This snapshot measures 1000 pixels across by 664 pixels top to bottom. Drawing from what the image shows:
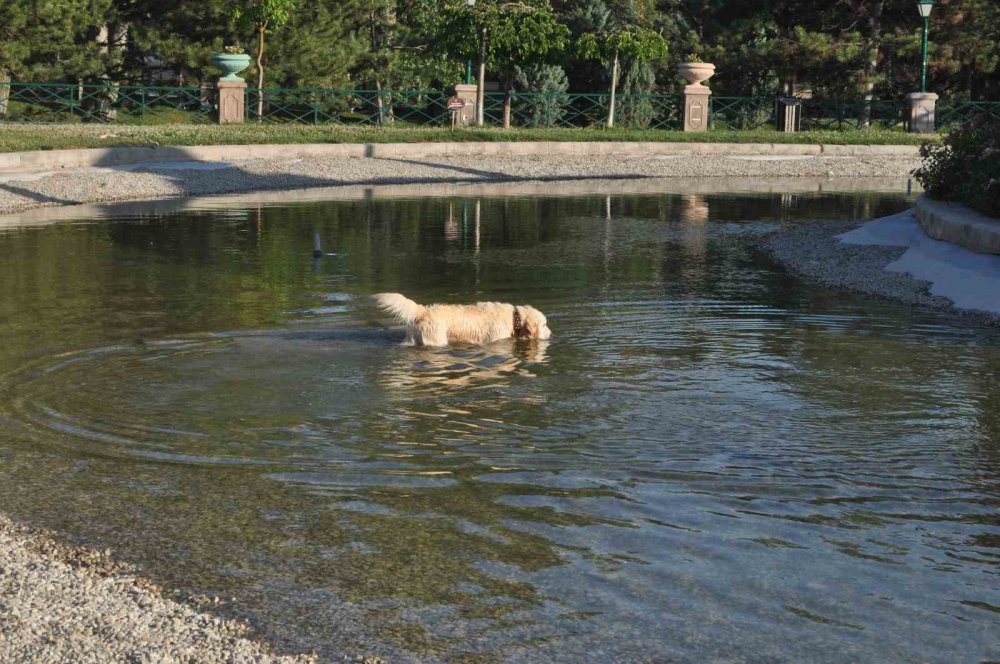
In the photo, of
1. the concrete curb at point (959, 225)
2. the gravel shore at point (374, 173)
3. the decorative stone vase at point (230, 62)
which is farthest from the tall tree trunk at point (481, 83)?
the concrete curb at point (959, 225)

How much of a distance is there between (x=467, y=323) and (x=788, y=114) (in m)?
32.9

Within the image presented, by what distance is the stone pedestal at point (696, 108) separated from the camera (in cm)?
3984

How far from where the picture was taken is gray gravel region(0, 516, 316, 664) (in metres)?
4.97

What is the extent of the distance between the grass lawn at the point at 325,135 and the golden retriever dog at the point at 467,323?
18401 mm

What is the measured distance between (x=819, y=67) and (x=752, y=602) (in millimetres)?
39544

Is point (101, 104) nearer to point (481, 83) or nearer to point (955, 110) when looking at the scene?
point (481, 83)

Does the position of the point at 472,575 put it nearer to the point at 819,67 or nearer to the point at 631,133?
the point at 631,133

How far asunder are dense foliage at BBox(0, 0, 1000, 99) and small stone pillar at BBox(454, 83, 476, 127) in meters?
0.99

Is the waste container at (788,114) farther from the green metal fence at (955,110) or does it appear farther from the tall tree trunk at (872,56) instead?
the green metal fence at (955,110)

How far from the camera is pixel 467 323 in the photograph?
1048cm

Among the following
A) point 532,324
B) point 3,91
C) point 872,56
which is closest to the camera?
point 532,324

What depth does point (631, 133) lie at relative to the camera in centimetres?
3666

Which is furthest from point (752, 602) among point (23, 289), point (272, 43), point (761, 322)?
point (272, 43)

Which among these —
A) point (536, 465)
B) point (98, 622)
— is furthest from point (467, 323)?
point (98, 622)
